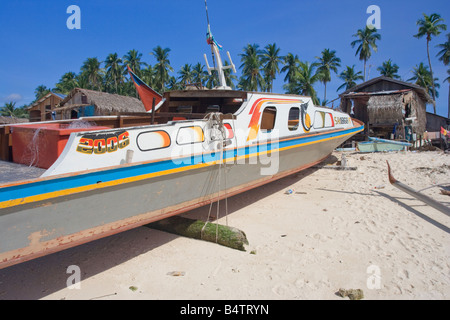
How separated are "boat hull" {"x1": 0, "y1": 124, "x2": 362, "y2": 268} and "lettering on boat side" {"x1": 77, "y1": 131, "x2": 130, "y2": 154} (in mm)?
309

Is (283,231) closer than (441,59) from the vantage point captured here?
Yes

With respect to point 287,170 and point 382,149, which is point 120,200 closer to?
point 287,170

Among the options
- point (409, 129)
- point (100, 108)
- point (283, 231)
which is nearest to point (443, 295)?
point (283, 231)

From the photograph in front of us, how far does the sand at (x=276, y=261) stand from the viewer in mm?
3105

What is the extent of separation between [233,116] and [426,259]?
3.37 m

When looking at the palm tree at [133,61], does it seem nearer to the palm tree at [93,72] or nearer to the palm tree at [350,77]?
the palm tree at [93,72]

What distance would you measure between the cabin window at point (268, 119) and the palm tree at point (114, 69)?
132 ft

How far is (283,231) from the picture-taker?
15.4 ft

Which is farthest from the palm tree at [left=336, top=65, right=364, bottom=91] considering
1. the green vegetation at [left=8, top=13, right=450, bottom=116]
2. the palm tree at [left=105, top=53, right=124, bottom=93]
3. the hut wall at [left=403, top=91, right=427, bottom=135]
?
the palm tree at [left=105, top=53, right=124, bottom=93]

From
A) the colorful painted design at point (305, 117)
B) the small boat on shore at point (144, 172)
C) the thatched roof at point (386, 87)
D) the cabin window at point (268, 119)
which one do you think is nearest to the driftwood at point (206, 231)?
the small boat on shore at point (144, 172)

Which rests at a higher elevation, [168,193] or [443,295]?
[168,193]

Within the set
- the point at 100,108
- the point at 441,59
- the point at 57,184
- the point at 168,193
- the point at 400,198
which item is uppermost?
the point at 441,59

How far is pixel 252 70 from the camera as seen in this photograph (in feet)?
111

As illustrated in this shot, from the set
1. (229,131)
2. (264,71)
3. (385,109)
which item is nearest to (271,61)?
(264,71)
